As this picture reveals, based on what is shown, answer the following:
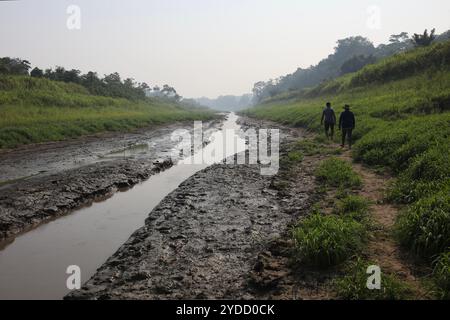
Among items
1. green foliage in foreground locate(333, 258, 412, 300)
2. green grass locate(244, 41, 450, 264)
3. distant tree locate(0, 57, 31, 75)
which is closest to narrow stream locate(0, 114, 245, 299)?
green foliage in foreground locate(333, 258, 412, 300)

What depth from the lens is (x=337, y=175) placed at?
963 cm

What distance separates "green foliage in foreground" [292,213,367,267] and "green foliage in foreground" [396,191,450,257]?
64 cm

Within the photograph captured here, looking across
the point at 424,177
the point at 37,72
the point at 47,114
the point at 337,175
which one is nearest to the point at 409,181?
the point at 424,177

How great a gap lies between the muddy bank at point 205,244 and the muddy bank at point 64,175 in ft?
7.89

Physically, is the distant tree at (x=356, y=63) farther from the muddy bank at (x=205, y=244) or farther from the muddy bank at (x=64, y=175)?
the muddy bank at (x=205, y=244)

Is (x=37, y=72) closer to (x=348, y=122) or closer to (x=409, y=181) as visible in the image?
(x=348, y=122)

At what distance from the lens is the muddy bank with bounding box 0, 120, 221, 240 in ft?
25.7

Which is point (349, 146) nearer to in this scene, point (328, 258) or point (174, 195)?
point (174, 195)

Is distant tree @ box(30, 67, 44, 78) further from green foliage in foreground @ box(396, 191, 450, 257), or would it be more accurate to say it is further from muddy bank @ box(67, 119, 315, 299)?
green foliage in foreground @ box(396, 191, 450, 257)

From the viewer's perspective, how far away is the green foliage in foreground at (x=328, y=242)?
4.89 meters
